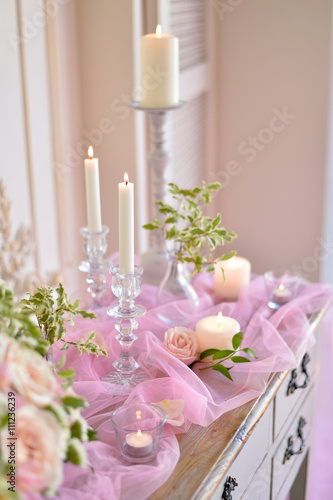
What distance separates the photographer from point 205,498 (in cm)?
80

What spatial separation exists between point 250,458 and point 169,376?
0.19 metres

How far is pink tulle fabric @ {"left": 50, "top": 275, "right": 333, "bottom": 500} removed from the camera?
0.80m

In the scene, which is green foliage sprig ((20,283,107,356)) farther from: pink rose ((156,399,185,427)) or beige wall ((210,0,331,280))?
beige wall ((210,0,331,280))

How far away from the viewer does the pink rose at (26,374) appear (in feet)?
2.08

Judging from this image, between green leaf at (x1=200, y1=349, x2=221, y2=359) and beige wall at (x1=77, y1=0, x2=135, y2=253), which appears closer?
green leaf at (x1=200, y1=349, x2=221, y2=359)

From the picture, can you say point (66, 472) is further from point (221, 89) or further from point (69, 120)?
point (221, 89)

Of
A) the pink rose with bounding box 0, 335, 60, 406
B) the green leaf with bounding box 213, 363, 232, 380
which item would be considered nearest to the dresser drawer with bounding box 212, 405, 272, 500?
the green leaf with bounding box 213, 363, 232, 380

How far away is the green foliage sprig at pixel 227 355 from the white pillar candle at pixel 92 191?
0.99ft

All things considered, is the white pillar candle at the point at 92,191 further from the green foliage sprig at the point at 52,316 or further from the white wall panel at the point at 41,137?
the white wall panel at the point at 41,137

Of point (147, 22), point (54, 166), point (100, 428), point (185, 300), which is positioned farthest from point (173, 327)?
point (147, 22)

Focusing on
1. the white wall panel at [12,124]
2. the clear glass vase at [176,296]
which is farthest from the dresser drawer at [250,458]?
the white wall panel at [12,124]

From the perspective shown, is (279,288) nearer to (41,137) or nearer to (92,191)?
(92,191)

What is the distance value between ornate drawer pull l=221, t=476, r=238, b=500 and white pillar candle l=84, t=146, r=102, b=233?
0.49 meters

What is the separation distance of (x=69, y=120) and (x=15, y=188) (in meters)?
0.31
